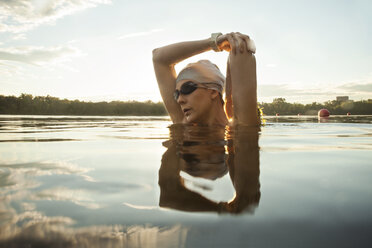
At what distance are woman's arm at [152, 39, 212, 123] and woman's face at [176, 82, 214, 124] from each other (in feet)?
1.49

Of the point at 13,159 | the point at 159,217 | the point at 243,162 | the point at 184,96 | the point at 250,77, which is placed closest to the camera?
the point at 159,217

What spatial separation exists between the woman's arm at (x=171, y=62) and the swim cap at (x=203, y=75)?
0.24 meters

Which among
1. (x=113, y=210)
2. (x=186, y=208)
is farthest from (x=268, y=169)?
(x=113, y=210)

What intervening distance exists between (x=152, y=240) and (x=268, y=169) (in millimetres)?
767

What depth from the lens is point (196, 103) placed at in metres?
4.23

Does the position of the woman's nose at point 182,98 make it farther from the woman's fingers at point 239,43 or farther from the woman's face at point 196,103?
the woman's fingers at point 239,43

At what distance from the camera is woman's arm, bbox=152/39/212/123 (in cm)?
410

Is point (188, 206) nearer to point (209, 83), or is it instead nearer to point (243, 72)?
point (243, 72)

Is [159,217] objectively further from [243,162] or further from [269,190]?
[243,162]

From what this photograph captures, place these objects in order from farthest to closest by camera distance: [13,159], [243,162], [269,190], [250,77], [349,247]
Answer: [250,77]
[13,159]
[243,162]
[269,190]
[349,247]

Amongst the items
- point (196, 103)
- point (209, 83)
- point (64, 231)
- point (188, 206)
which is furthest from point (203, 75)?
point (64, 231)

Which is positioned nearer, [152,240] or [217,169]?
[152,240]

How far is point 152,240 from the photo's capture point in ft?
1.62

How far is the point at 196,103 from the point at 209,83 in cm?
39
